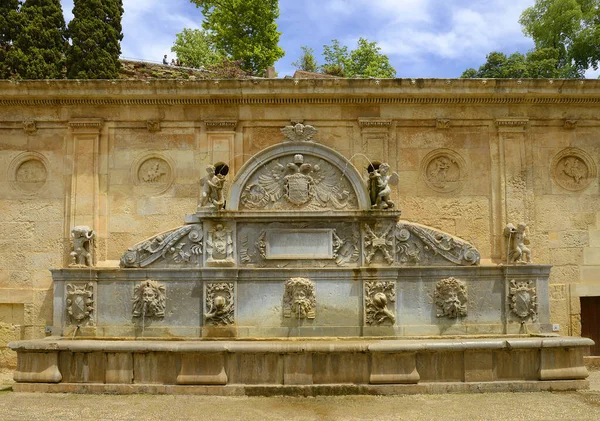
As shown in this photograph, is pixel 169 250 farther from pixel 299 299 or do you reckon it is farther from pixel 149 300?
pixel 299 299

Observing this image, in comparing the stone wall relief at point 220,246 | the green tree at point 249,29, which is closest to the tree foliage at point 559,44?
the green tree at point 249,29

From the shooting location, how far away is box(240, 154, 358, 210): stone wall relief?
854 cm

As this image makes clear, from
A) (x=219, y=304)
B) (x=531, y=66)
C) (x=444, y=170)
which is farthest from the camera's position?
(x=531, y=66)

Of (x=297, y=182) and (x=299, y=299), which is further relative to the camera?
(x=297, y=182)

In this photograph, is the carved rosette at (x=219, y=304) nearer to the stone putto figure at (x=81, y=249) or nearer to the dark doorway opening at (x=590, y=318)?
the stone putto figure at (x=81, y=249)

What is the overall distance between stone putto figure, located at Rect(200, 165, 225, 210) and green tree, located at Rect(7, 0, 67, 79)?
34.0ft

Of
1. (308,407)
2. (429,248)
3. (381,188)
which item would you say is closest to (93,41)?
(381,188)

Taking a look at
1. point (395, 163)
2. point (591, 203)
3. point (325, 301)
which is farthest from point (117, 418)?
point (591, 203)

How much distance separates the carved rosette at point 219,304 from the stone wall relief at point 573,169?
6.49 metres

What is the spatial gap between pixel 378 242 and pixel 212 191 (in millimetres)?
2672

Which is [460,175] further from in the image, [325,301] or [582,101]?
[325,301]

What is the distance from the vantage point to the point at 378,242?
27.3ft

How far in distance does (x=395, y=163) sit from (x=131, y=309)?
5355mm

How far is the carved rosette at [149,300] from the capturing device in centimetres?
809
